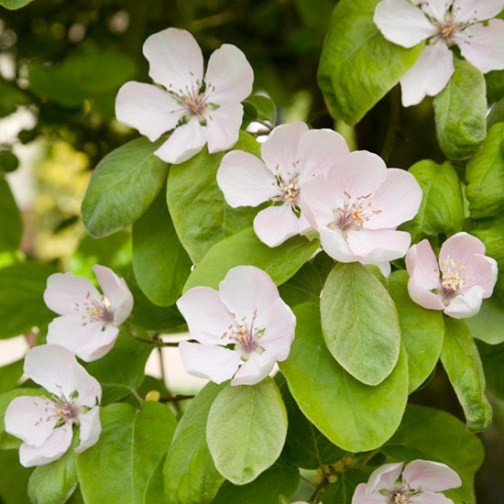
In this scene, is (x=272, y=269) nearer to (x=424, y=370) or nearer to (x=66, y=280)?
(x=424, y=370)

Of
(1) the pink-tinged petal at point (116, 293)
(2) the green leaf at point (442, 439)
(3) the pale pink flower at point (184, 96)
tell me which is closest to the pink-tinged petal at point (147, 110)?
(3) the pale pink flower at point (184, 96)

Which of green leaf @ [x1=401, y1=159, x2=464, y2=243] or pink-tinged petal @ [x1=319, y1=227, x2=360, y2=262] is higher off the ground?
pink-tinged petal @ [x1=319, y1=227, x2=360, y2=262]

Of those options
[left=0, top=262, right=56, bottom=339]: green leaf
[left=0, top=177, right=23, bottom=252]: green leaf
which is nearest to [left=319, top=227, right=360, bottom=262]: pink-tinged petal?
[left=0, top=262, right=56, bottom=339]: green leaf

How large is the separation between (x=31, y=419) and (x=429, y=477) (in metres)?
0.29

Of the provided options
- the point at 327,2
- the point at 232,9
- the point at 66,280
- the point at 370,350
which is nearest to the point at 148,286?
the point at 66,280

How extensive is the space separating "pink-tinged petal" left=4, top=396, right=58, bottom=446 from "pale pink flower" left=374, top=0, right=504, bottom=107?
35 centimetres

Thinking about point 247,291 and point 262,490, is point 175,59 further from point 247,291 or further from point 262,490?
point 262,490

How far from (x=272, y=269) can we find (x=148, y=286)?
131 mm

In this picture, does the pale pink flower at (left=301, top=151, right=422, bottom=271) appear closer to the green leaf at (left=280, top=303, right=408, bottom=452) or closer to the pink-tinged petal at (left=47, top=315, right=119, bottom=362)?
the green leaf at (left=280, top=303, right=408, bottom=452)

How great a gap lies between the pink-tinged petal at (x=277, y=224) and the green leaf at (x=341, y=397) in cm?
6

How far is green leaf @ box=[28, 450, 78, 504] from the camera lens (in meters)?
0.60

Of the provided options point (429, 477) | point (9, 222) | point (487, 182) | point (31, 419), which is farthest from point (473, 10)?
point (9, 222)

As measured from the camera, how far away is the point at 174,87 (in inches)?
25.9

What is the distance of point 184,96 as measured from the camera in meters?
0.66
